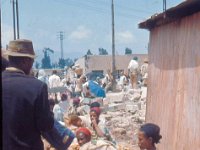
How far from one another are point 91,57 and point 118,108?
1553 inches

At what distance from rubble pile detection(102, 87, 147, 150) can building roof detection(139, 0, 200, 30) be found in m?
3.43

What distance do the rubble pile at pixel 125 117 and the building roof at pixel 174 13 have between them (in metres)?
3.43

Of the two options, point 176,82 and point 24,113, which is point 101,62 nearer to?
point 176,82

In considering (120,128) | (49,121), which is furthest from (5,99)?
(120,128)

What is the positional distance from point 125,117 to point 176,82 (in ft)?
26.2

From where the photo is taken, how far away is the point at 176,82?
269 inches

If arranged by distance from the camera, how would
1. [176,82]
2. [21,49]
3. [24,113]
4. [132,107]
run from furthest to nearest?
[132,107] → [176,82] → [21,49] → [24,113]

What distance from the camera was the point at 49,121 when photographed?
3.40 metres

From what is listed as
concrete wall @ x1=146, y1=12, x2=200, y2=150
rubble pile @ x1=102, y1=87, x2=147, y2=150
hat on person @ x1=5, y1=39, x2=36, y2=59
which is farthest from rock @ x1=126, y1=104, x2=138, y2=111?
hat on person @ x1=5, y1=39, x2=36, y2=59

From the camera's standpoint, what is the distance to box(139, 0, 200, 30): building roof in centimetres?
591

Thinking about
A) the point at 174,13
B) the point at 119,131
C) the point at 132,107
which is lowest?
Answer: the point at 119,131

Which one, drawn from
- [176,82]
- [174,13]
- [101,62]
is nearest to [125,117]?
[176,82]

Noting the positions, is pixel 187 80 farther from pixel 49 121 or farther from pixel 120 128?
pixel 120 128

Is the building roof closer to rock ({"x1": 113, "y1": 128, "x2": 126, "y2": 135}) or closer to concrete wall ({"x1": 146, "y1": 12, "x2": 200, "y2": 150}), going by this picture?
concrete wall ({"x1": 146, "y1": 12, "x2": 200, "y2": 150})
